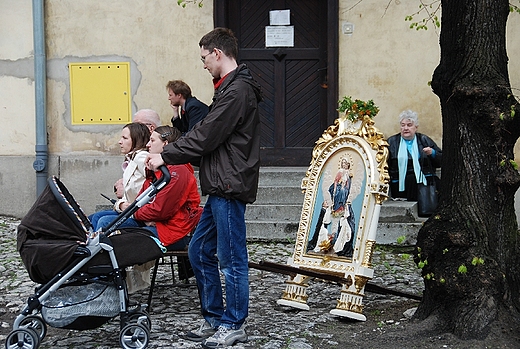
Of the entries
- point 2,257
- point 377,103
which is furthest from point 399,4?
point 2,257

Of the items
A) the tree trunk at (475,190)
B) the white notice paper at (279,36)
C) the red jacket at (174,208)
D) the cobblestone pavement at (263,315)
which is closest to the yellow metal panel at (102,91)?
the white notice paper at (279,36)

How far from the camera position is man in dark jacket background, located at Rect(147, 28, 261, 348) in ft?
16.1

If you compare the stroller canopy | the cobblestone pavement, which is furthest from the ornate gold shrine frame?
the stroller canopy

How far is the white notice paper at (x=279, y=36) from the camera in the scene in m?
10.6

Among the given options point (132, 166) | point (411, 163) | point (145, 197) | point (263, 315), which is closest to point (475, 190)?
point (263, 315)

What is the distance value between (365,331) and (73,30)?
679cm

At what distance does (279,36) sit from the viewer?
10.7m

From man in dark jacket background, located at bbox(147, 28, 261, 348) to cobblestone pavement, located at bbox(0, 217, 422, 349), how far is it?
315 mm

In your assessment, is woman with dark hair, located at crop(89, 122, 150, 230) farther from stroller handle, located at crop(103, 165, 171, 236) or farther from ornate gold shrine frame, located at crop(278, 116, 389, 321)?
ornate gold shrine frame, located at crop(278, 116, 389, 321)

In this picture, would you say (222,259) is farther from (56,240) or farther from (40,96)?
(40,96)

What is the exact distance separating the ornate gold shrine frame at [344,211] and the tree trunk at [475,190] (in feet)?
1.82

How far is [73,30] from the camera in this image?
1067 centimetres

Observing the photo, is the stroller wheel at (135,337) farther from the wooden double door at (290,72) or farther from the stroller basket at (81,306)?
the wooden double door at (290,72)

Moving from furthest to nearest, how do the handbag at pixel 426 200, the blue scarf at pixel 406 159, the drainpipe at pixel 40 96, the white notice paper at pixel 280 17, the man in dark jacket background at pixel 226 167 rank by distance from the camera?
the white notice paper at pixel 280 17
the drainpipe at pixel 40 96
the blue scarf at pixel 406 159
the handbag at pixel 426 200
the man in dark jacket background at pixel 226 167
